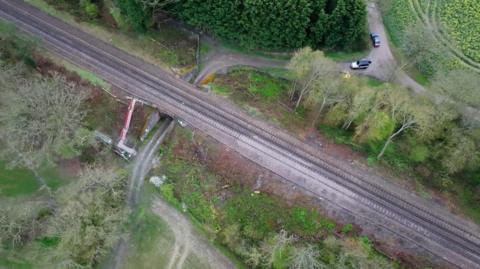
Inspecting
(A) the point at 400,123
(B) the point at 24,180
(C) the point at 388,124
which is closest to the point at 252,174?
(C) the point at 388,124

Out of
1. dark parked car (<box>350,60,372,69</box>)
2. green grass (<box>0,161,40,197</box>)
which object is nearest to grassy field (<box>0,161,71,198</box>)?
green grass (<box>0,161,40,197</box>)

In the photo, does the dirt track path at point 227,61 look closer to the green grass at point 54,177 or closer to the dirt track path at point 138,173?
the dirt track path at point 138,173

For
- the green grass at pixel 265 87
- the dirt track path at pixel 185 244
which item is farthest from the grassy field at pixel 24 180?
the green grass at pixel 265 87

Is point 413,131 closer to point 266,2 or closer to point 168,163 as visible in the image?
point 266,2

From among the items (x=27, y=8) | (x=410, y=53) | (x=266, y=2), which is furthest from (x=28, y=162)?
(x=410, y=53)

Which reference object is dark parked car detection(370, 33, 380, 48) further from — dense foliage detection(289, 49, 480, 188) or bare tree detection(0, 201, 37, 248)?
bare tree detection(0, 201, 37, 248)

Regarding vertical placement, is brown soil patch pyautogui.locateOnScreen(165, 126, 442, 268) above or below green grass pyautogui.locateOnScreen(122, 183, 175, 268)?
above

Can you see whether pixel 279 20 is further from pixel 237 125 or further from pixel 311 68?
pixel 237 125
